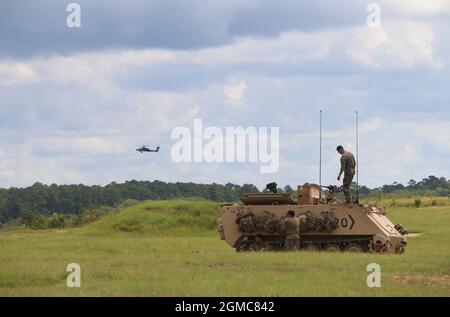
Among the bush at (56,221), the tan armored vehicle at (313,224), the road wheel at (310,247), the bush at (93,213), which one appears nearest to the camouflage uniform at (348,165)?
the tan armored vehicle at (313,224)

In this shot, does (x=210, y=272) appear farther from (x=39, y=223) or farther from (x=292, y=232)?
(x=39, y=223)

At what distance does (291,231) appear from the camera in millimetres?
26672

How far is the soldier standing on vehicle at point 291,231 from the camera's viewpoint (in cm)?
2662

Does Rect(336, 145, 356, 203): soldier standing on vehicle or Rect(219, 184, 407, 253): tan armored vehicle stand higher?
Rect(336, 145, 356, 203): soldier standing on vehicle

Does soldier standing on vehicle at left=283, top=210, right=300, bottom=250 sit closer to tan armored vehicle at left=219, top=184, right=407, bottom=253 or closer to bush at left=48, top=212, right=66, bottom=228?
tan armored vehicle at left=219, top=184, right=407, bottom=253

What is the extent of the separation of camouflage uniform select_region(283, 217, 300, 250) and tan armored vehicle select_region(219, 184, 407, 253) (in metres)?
0.35

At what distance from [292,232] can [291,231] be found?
0.05 meters

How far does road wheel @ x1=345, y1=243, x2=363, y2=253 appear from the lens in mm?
26772

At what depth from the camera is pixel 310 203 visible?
27.6m

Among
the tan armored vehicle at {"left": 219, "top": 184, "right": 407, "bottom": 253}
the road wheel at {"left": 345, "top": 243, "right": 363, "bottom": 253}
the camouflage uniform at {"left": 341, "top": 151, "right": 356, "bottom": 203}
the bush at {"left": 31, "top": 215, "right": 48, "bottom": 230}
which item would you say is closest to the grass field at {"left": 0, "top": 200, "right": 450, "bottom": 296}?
the tan armored vehicle at {"left": 219, "top": 184, "right": 407, "bottom": 253}

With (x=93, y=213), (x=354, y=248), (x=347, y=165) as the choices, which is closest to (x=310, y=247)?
(x=354, y=248)
